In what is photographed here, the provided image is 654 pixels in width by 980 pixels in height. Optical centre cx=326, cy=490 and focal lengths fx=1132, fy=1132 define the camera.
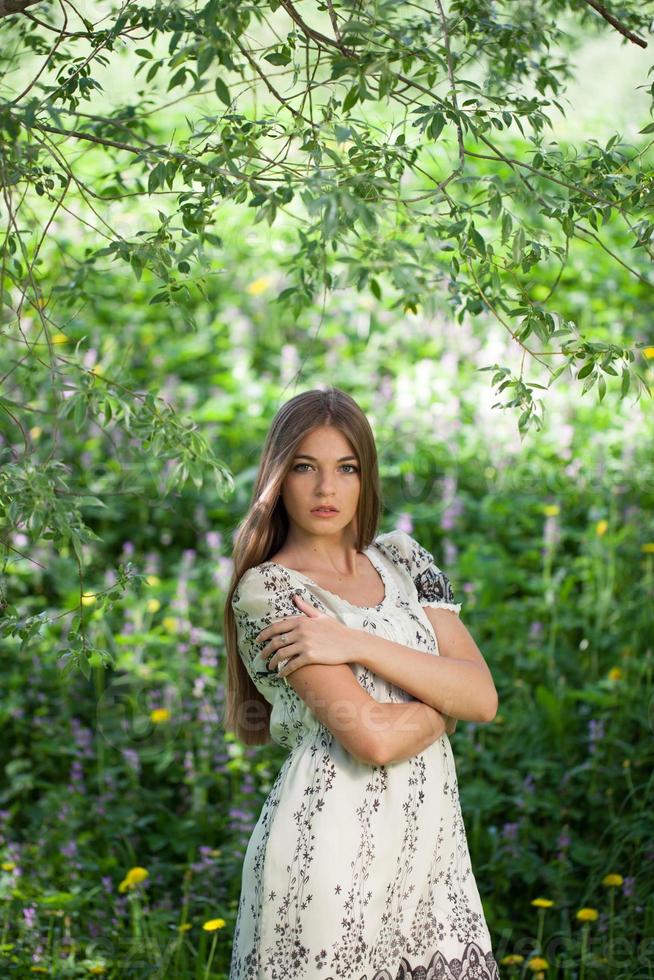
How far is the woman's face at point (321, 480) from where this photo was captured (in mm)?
2137

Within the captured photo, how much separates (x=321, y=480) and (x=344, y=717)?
18.0 inches

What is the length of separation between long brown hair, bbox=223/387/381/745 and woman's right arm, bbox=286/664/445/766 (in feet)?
0.98

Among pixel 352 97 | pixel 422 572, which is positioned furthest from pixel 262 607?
pixel 352 97

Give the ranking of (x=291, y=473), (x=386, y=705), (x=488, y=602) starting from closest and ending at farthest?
(x=386, y=705) < (x=291, y=473) < (x=488, y=602)

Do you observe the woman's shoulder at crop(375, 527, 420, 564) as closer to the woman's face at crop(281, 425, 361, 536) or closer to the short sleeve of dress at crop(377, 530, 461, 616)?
the short sleeve of dress at crop(377, 530, 461, 616)

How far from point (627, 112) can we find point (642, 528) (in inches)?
201

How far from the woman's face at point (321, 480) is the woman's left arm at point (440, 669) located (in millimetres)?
243

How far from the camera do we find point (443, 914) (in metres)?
2.09

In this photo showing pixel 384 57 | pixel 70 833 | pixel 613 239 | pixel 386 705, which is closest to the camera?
pixel 384 57

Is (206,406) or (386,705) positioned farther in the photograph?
(206,406)

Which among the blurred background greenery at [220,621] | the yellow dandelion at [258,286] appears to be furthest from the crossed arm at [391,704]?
the yellow dandelion at [258,286]

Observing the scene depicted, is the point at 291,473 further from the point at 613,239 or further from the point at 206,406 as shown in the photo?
the point at 613,239

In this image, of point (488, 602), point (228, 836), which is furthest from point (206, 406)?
point (228, 836)

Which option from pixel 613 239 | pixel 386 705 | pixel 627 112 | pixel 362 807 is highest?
pixel 627 112
